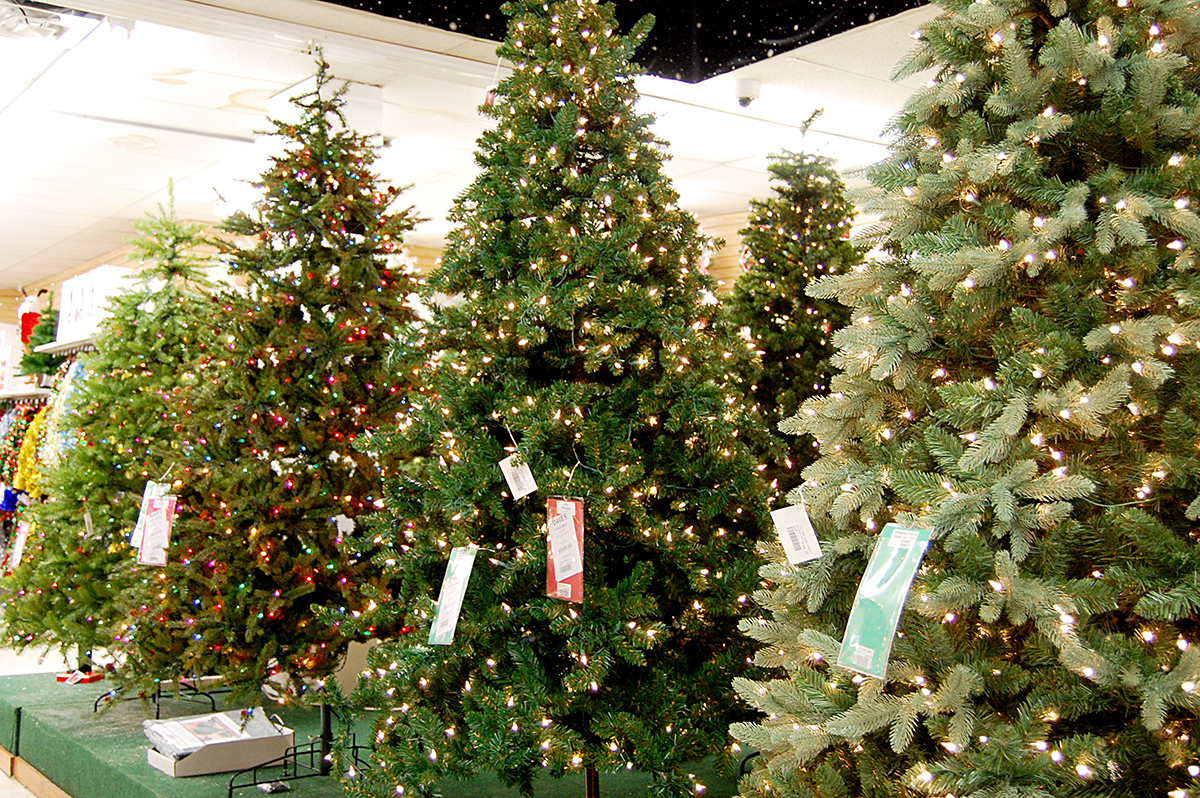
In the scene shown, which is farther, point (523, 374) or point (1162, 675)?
point (523, 374)

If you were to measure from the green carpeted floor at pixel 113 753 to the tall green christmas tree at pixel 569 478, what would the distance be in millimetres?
383

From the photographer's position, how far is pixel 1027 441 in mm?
1664

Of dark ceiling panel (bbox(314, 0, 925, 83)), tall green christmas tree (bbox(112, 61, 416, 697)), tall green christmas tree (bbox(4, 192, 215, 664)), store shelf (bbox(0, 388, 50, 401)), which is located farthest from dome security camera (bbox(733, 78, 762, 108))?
store shelf (bbox(0, 388, 50, 401))

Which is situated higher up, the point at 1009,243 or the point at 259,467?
the point at 1009,243

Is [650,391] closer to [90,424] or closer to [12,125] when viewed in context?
[90,424]

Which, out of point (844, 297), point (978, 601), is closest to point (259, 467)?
point (844, 297)

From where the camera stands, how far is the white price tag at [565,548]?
2.49 meters

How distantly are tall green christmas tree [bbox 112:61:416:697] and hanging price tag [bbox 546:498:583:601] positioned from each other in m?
1.30

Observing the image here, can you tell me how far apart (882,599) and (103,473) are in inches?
169

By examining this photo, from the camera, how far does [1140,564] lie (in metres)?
1.57

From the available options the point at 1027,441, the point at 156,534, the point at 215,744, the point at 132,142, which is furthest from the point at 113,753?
the point at 132,142

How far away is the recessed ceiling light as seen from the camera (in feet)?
22.1

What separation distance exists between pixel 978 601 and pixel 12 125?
22.3ft

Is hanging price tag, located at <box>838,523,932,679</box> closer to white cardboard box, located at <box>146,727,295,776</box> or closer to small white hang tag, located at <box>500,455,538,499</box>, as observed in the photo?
small white hang tag, located at <box>500,455,538,499</box>
